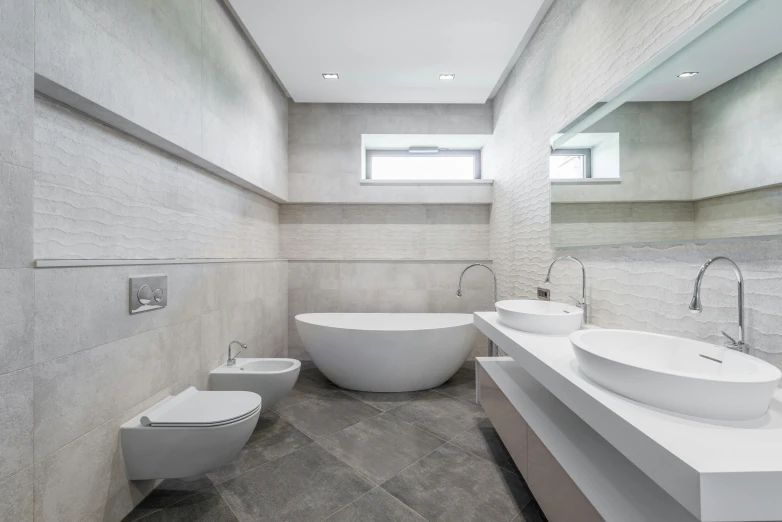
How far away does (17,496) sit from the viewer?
1003 millimetres

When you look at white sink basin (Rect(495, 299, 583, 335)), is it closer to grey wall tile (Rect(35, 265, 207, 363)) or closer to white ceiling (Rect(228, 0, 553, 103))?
grey wall tile (Rect(35, 265, 207, 363))

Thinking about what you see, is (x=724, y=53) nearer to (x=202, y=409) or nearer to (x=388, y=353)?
(x=388, y=353)

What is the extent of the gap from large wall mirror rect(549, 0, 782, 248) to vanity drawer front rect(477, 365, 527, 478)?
951mm

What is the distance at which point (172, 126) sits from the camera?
1.67m

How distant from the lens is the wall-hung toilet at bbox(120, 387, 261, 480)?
1.42 meters

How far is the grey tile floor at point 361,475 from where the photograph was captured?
1484 millimetres

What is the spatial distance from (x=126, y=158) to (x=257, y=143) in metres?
1.33

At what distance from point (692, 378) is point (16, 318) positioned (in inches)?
72.8

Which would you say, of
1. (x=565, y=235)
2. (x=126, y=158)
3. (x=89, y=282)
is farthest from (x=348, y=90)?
(x=89, y=282)

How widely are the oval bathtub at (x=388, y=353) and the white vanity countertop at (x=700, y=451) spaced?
160 cm

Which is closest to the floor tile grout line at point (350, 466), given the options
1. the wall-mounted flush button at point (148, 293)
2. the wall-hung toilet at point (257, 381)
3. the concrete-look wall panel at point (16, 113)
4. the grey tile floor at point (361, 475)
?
the grey tile floor at point (361, 475)

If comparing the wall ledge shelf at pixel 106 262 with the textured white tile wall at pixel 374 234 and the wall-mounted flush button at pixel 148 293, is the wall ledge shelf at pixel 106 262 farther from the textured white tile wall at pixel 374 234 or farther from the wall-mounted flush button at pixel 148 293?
the textured white tile wall at pixel 374 234

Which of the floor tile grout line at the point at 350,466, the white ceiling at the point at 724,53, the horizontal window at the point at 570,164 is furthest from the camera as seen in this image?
the horizontal window at the point at 570,164

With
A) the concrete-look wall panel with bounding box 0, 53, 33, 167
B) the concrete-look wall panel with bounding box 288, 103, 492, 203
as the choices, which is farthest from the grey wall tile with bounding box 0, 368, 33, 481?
the concrete-look wall panel with bounding box 288, 103, 492, 203
